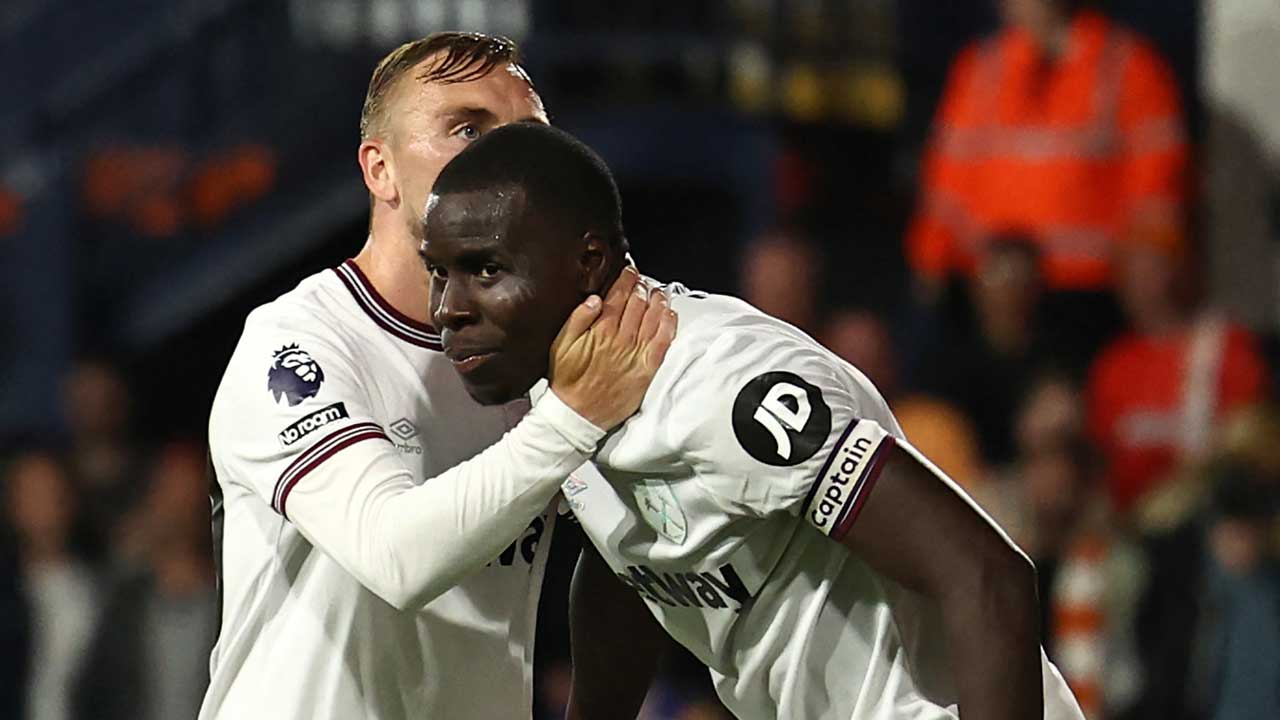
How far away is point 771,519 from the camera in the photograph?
9.83ft

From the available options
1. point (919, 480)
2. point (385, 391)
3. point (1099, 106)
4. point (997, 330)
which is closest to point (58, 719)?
point (997, 330)

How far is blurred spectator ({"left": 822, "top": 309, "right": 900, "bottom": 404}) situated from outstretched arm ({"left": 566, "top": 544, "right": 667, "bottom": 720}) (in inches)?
123

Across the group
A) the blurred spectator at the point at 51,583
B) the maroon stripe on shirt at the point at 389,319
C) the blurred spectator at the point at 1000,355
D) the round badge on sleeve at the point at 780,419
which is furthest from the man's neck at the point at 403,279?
the blurred spectator at the point at 51,583

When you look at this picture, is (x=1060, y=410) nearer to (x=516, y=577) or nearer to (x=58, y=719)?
(x=516, y=577)

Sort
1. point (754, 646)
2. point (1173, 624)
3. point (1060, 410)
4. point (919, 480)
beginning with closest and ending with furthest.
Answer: point (919, 480) < point (754, 646) < point (1173, 624) < point (1060, 410)

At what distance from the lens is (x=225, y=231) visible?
1036 centimetres

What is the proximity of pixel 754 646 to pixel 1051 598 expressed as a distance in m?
3.00

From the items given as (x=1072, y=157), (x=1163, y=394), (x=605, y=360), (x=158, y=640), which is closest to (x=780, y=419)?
(x=605, y=360)

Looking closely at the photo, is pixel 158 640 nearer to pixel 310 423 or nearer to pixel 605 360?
pixel 310 423

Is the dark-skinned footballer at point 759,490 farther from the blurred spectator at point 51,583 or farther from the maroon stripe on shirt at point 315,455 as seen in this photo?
the blurred spectator at point 51,583

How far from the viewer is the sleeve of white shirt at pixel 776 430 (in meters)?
2.82

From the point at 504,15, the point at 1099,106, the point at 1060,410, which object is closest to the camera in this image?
the point at 1060,410

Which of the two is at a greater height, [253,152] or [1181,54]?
[1181,54]

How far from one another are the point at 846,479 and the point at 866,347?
158 inches
